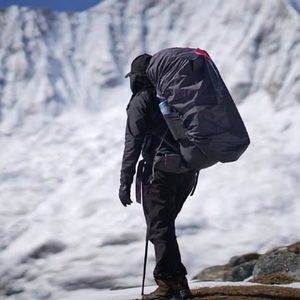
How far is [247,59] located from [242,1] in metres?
2.76

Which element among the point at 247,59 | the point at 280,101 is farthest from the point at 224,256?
the point at 247,59

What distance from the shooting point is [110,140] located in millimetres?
15641

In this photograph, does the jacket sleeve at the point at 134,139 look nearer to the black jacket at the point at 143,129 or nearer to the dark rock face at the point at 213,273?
the black jacket at the point at 143,129

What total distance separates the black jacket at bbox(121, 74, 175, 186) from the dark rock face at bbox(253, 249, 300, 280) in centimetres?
366

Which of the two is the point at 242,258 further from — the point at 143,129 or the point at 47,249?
the point at 143,129

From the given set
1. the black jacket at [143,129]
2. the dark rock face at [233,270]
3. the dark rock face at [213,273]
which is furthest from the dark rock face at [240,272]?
the black jacket at [143,129]

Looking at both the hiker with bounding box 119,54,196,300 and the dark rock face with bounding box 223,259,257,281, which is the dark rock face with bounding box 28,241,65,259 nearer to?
the dark rock face with bounding box 223,259,257,281

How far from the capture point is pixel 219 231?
10562mm

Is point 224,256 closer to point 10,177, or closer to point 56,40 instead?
point 10,177

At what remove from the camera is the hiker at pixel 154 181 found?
4.40 m

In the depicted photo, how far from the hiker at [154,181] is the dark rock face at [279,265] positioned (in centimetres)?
321

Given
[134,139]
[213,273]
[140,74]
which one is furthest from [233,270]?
[140,74]

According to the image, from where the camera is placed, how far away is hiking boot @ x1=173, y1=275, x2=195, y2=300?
4488mm

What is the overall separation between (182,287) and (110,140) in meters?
11.3
